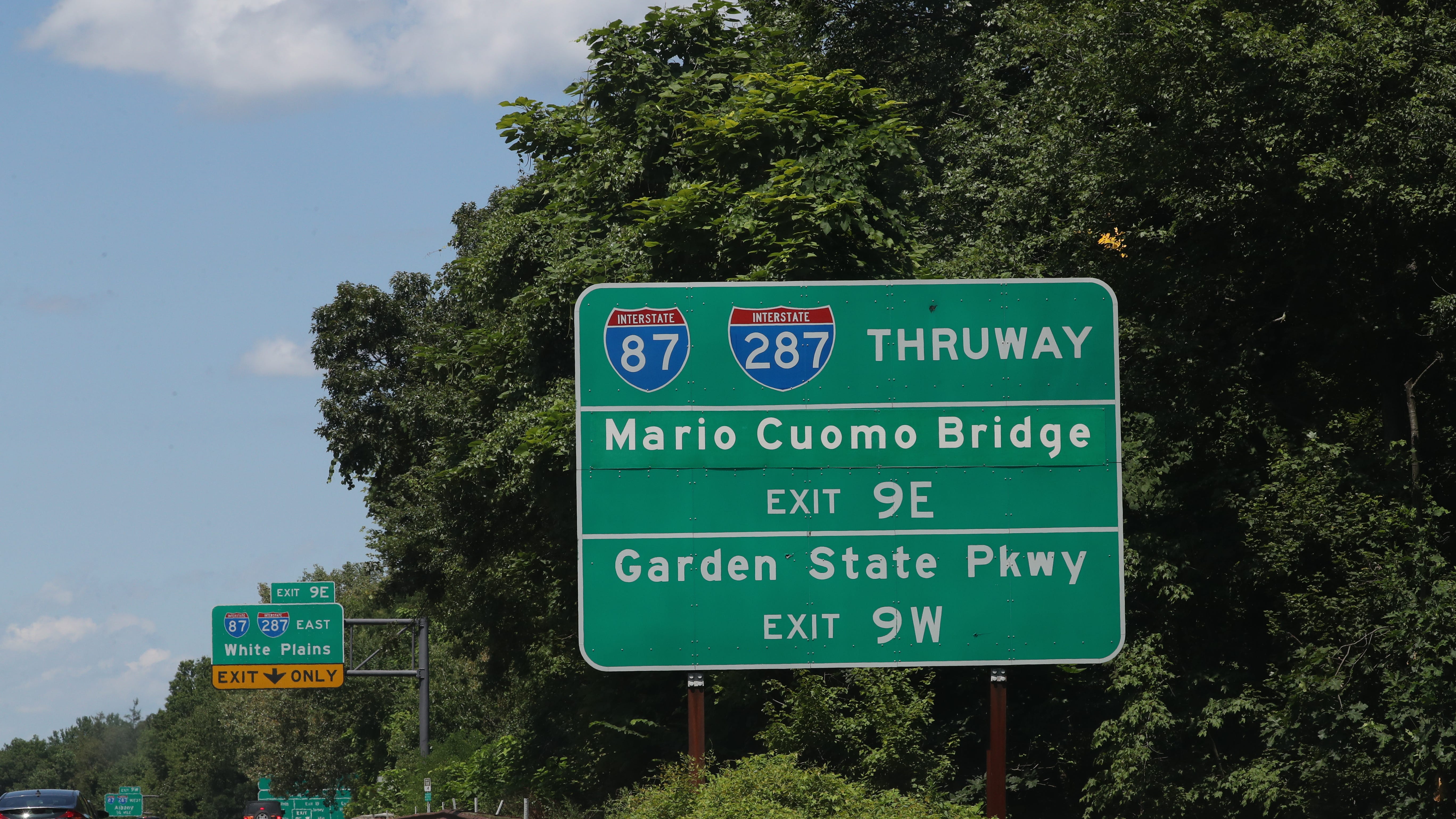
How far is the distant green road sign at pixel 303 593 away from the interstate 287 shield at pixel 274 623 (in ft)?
1.78

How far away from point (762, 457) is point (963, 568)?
207 cm

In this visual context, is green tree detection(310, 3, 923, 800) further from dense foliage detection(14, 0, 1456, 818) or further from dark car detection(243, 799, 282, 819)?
dark car detection(243, 799, 282, 819)

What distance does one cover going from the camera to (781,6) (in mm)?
34406

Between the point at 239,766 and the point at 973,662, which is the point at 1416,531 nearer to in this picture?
the point at 973,662

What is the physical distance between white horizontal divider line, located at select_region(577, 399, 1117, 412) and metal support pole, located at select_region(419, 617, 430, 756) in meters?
30.4

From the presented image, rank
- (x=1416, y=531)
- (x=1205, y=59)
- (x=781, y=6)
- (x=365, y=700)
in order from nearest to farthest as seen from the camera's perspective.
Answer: (x=1416, y=531) → (x=1205, y=59) → (x=781, y=6) → (x=365, y=700)

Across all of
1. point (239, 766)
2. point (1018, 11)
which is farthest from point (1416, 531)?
point (239, 766)

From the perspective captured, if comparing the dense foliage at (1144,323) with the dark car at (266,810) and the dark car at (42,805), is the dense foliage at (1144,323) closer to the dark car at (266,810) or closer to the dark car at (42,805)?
the dark car at (42,805)

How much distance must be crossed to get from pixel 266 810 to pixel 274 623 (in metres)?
43.4

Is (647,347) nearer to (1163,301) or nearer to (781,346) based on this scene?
(781,346)

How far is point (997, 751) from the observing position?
45.6 feet

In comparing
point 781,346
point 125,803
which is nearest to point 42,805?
point 781,346

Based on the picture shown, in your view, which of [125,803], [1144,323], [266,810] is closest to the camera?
[1144,323]

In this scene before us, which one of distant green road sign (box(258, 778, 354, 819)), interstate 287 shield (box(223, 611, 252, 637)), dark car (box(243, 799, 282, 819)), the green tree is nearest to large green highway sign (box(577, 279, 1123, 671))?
the green tree
